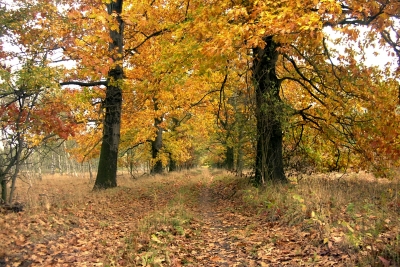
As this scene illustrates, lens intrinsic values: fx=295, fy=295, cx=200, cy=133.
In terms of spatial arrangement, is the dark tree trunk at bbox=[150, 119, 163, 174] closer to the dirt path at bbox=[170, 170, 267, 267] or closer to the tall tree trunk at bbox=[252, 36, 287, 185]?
the tall tree trunk at bbox=[252, 36, 287, 185]

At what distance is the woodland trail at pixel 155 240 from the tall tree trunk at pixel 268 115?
225 cm

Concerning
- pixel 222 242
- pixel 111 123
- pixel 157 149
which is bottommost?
pixel 222 242

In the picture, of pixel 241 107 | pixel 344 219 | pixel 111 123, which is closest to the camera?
pixel 344 219

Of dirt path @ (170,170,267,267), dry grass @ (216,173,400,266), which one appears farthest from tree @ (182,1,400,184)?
dirt path @ (170,170,267,267)

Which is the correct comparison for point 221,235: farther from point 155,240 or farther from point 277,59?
point 277,59

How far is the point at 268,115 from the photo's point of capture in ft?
32.9

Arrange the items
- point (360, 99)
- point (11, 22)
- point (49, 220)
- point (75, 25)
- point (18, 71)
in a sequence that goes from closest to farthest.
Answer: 1. point (49, 220)
2. point (18, 71)
3. point (11, 22)
4. point (75, 25)
5. point (360, 99)

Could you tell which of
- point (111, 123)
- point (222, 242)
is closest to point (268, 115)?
point (222, 242)

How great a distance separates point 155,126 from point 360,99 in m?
16.2

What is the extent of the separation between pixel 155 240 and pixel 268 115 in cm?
606

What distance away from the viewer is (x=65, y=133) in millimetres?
9984

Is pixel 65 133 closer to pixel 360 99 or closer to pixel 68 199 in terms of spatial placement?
pixel 68 199

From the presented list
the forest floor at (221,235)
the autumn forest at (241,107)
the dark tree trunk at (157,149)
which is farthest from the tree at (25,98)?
the dark tree trunk at (157,149)

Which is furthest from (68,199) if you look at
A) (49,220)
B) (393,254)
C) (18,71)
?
(393,254)
